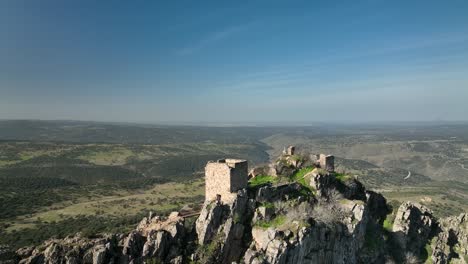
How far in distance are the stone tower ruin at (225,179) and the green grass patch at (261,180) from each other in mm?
3783

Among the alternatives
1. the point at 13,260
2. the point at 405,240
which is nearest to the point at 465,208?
the point at 405,240

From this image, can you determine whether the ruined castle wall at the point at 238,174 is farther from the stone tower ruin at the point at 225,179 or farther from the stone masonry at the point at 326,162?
the stone masonry at the point at 326,162

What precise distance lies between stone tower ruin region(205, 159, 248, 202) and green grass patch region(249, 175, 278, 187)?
378cm

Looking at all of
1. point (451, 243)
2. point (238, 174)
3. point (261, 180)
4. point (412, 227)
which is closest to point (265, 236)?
point (238, 174)

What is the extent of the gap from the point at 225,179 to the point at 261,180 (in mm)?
7392

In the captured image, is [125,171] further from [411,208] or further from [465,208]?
[411,208]

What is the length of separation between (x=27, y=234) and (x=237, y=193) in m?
58.9

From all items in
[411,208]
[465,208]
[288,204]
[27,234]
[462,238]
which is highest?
[288,204]

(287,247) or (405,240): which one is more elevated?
(287,247)

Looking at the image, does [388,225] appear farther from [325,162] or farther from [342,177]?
[325,162]


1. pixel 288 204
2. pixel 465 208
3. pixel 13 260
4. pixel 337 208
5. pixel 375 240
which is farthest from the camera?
pixel 465 208

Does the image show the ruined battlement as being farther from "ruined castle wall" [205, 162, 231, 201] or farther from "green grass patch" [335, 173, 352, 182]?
"ruined castle wall" [205, 162, 231, 201]

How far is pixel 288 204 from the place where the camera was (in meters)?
37.5

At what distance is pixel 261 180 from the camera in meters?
42.2
